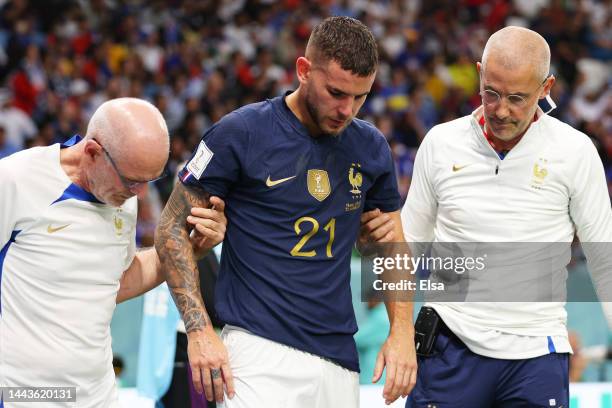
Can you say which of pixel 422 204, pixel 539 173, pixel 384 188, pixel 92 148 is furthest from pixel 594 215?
pixel 92 148

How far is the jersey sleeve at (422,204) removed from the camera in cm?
416

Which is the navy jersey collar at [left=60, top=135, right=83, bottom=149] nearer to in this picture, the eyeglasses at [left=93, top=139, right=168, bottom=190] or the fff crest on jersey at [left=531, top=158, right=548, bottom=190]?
the eyeglasses at [left=93, top=139, right=168, bottom=190]

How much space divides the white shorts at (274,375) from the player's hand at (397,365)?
0.26m

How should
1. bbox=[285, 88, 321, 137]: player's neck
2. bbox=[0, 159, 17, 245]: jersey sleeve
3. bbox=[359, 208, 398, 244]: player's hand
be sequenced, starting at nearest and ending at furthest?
bbox=[0, 159, 17, 245]: jersey sleeve
bbox=[285, 88, 321, 137]: player's neck
bbox=[359, 208, 398, 244]: player's hand

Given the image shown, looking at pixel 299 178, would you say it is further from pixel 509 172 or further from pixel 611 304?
pixel 611 304

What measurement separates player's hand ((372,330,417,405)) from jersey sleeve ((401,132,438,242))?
2.15ft

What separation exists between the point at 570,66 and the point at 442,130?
10.8 m

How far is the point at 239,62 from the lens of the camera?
1298 cm

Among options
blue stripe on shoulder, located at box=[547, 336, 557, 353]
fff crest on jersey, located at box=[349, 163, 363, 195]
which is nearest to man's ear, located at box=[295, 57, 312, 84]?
fff crest on jersey, located at box=[349, 163, 363, 195]

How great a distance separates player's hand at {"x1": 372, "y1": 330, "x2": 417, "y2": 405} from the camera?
142 inches

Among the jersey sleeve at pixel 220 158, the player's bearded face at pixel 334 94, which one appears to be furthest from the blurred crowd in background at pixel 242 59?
the player's bearded face at pixel 334 94

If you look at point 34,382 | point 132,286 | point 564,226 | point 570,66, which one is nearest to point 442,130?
point 564,226

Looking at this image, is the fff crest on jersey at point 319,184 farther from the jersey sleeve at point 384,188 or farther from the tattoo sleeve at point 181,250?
the tattoo sleeve at point 181,250

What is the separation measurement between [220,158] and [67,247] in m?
0.61
